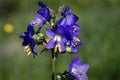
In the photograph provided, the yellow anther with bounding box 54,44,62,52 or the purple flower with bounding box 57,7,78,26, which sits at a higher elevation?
the purple flower with bounding box 57,7,78,26

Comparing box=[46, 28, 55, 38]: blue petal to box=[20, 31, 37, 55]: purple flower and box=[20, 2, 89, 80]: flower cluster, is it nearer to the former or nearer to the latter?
box=[20, 2, 89, 80]: flower cluster

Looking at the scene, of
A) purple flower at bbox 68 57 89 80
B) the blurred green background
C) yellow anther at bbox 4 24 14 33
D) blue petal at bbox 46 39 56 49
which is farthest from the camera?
yellow anther at bbox 4 24 14 33

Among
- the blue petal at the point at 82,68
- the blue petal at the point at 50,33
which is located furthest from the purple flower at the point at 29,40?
the blue petal at the point at 82,68

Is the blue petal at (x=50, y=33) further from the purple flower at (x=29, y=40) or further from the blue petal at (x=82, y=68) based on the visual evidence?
the blue petal at (x=82, y=68)

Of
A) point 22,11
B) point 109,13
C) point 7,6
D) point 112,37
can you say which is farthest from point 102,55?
point 7,6

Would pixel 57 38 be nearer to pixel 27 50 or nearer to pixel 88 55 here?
pixel 27 50

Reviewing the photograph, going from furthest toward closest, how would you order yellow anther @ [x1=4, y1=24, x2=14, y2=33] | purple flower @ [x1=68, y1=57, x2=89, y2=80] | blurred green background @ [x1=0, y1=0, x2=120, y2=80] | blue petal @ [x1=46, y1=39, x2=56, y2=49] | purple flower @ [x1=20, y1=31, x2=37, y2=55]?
yellow anther @ [x1=4, y1=24, x2=14, y2=33] → blurred green background @ [x1=0, y1=0, x2=120, y2=80] → purple flower @ [x1=68, y1=57, x2=89, y2=80] → purple flower @ [x1=20, y1=31, x2=37, y2=55] → blue petal @ [x1=46, y1=39, x2=56, y2=49]

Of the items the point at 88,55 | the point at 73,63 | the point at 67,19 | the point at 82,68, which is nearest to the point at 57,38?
the point at 67,19

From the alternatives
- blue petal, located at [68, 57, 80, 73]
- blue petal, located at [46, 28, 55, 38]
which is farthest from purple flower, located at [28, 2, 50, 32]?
blue petal, located at [68, 57, 80, 73]

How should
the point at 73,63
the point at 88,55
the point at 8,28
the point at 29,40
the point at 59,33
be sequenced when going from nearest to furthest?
1. the point at 59,33
2. the point at 29,40
3. the point at 73,63
4. the point at 88,55
5. the point at 8,28
